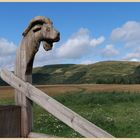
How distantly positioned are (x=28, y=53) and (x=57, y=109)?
83 centimetres

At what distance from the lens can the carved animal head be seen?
496 centimetres

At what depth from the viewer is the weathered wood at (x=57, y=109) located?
451cm

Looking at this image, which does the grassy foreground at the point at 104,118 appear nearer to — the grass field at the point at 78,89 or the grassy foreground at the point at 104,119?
the grassy foreground at the point at 104,119

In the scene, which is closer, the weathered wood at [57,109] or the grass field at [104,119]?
the weathered wood at [57,109]

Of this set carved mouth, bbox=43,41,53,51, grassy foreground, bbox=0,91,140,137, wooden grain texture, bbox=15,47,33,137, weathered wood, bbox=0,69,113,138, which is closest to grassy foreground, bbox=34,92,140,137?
grassy foreground, bbox=0,91,140,137

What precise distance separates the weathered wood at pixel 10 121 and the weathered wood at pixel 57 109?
26 cm

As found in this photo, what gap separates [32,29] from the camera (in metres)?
5.17

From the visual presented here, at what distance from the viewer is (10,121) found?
5.09 m

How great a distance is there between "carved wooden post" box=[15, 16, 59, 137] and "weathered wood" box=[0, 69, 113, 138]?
10cm

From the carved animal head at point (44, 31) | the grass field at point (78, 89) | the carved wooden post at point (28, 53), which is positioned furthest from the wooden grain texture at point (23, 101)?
the grass field at point (78, 89)

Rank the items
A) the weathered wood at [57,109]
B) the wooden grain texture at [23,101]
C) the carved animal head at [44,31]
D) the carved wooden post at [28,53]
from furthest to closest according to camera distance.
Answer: the wooden grain texture at [23,101]
the carved wooden post at [28,53]
the carved animal head at [44,31]
the weathered wood at [57,109]

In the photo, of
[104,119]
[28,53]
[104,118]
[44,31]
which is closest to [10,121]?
[28,53]

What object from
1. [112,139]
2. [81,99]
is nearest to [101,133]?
[112,139]

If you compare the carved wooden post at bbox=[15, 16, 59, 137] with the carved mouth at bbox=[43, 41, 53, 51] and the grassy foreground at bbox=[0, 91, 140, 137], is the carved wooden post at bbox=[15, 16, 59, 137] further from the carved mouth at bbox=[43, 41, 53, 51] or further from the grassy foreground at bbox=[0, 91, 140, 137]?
the grassy foreground at bbox=[0, 91, 140, 137]
